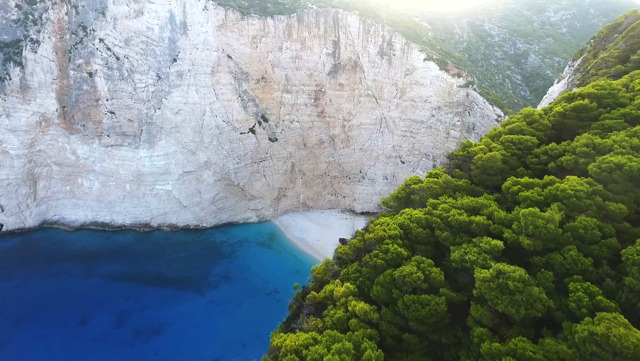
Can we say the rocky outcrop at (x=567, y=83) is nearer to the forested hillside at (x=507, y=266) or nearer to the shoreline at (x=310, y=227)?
the forested hillside at (x=507, y=266)

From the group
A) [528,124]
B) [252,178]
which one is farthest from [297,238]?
[528,124]

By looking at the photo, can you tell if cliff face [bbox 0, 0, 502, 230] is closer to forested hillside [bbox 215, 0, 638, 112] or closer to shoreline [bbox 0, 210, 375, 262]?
shoreline [bbox 0, 210, 375, 262]

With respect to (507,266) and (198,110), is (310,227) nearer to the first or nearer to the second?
(198,110)

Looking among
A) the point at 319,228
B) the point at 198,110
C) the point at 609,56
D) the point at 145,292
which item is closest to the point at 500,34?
the point at 609,56

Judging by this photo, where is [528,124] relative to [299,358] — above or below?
above

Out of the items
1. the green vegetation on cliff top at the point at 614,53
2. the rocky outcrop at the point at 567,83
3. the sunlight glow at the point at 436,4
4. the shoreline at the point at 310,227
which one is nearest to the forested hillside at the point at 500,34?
the sunlight glow at the point at 436,4

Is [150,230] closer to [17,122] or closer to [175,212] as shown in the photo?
[175,212]
